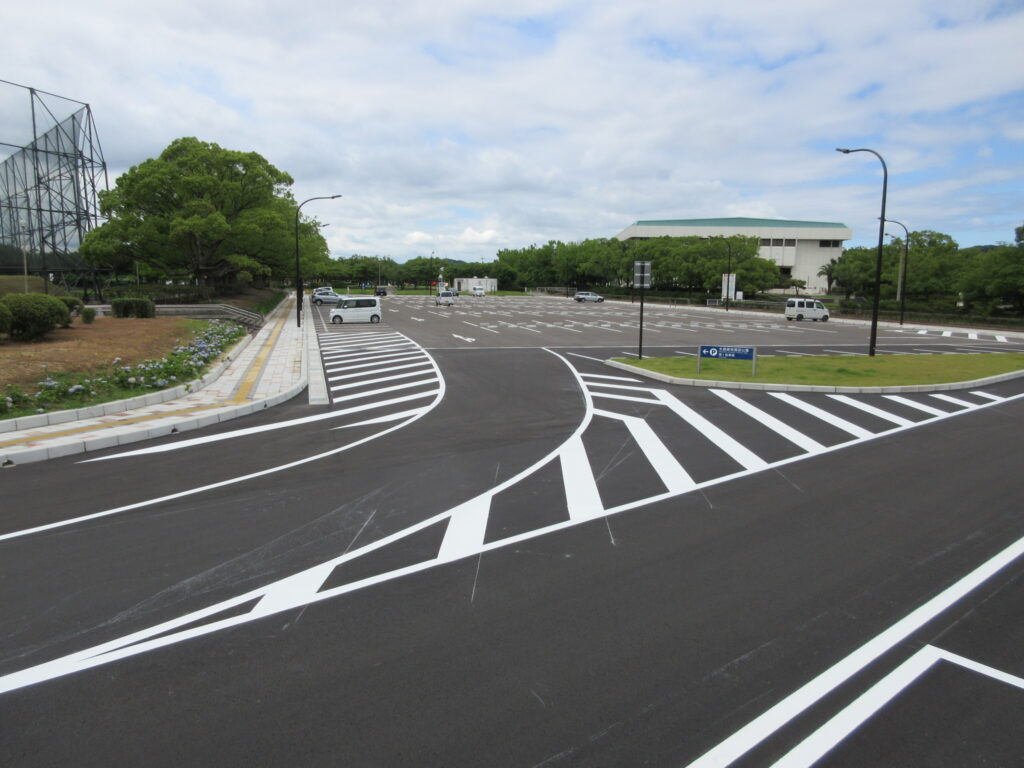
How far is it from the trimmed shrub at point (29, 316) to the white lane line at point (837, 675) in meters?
19.7

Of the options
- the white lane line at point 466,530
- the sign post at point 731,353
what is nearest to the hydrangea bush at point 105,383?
the white lane line at point 466,530

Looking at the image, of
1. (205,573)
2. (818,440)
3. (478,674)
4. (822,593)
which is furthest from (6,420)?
(818,440)

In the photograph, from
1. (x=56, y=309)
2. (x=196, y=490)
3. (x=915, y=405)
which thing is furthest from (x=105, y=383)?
(x=915, y=405)

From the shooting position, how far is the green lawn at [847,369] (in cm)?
1640

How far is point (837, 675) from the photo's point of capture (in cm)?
401

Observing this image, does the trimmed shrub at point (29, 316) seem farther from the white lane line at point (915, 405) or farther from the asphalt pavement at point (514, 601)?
the white lane line at point (915, 405)

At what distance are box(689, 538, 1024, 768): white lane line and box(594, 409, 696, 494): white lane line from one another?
2982 millimetres

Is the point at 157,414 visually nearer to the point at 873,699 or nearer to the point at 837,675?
the point at 837,675

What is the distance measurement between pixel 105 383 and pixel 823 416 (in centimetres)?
1413

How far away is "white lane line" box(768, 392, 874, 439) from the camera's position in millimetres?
11061

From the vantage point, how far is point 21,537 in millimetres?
6090

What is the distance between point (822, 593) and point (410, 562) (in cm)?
342

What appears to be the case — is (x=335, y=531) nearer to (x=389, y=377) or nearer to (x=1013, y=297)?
(x=389, y=377)

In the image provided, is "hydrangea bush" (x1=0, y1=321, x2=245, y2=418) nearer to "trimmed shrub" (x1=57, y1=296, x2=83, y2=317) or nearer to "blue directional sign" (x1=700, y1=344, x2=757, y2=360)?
"trimmed shrub" (x1=57, y1=296, x2=83, y2=317)
